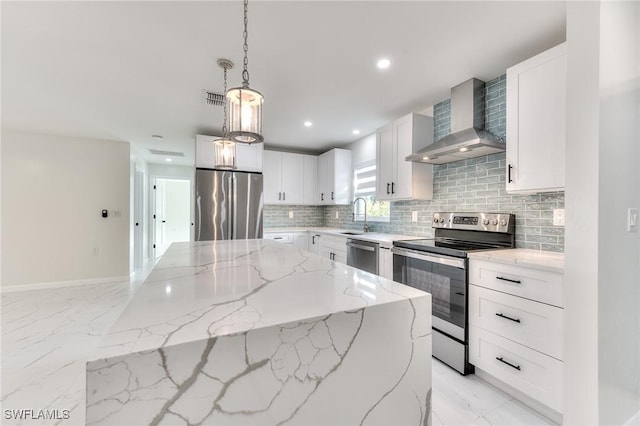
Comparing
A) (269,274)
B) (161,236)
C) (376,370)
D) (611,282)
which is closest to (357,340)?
(376,370)

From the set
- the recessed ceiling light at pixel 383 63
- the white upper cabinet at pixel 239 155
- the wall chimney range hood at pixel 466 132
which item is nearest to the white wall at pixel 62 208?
the white upper cabinet at pixel 239 155

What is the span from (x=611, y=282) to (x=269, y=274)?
5.43ft

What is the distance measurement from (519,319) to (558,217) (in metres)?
0.85

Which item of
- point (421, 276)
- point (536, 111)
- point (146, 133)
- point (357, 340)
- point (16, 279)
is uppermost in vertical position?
point (146, 133)

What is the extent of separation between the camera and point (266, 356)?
621 mm

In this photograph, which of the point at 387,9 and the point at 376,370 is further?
the point at 387,9

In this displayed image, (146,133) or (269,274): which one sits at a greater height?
(146,133)

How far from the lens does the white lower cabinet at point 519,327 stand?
60.4 inches

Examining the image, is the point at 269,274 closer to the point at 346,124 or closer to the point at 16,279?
the point at 346,124

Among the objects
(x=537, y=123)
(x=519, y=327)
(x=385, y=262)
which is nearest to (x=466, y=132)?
(x=537, y=123)

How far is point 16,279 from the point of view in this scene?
4.05 meters

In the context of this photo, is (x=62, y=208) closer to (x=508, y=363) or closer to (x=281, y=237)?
(x=281, y=237)

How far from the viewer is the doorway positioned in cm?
753

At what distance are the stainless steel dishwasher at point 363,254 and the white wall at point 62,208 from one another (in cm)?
404
